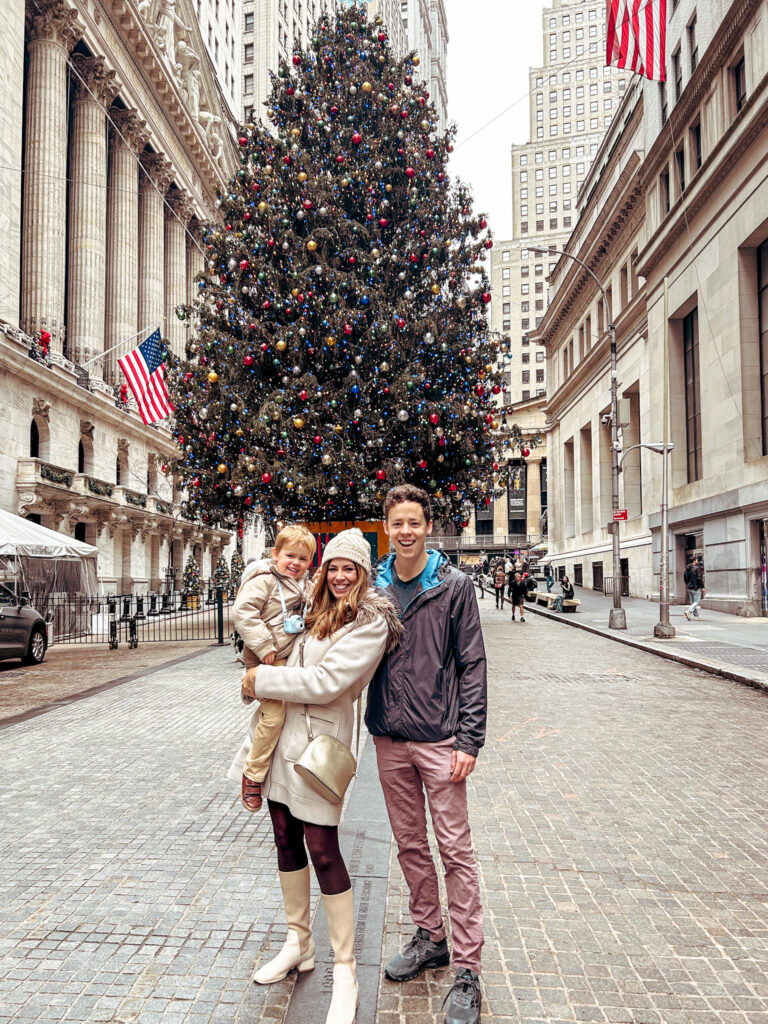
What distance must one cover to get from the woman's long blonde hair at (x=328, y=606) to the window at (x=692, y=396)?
30.8 metres

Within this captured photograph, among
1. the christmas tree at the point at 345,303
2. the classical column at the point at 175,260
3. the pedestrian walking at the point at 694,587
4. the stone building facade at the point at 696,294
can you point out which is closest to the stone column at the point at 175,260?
the classical column at the point at 175,260

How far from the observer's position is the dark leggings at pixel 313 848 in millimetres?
3195

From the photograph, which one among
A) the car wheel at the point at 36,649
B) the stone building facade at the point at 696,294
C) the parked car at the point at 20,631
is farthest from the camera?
the stone building facade at the point at 696,294

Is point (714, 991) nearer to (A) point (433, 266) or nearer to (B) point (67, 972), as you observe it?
(B) point (67, 972)

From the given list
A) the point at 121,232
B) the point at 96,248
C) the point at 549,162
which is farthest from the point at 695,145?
the point at 549,162

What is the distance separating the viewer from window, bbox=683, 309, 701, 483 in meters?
31.8

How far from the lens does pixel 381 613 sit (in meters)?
3.19

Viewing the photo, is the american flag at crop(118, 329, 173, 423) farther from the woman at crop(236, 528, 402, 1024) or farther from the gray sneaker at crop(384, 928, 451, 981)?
the gray sneaker at crop(384, 928, 451, 981)

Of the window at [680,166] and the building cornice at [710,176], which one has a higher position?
the window at [680,166]

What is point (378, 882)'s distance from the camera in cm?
448

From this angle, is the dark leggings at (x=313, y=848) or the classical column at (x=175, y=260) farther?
the classical column at (x=175, y=260)

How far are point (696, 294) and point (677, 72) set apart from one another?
9.99 meters

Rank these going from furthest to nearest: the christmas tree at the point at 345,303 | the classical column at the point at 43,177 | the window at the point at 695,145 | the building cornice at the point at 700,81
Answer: the classical column at the point at 43,177, the window at the point at 695,145, the building cornice at the point at 700,81, the christmas tree at the point at 345,303

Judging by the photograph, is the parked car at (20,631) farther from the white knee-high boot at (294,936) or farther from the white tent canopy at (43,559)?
the white knee-high boot at (294,936)
